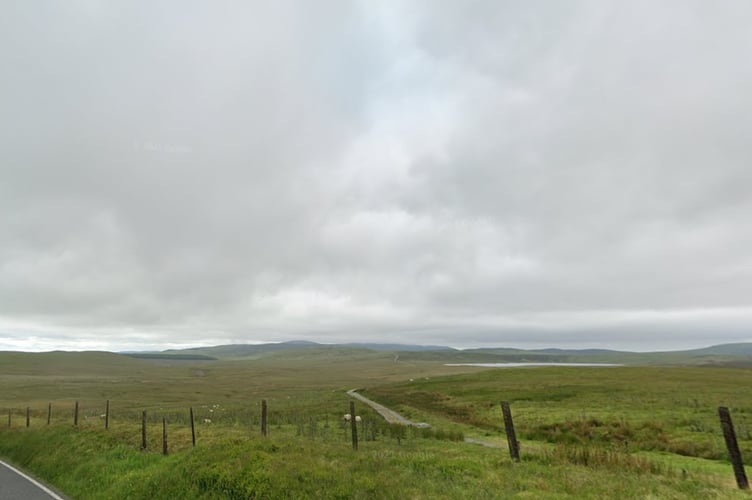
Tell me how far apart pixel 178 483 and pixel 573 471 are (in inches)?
445

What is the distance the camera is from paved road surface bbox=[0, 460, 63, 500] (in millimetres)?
15852

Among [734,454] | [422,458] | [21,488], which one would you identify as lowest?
[21,488]

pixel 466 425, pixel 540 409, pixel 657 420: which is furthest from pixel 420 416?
pixel 657 420

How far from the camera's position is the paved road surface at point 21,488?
624 inches

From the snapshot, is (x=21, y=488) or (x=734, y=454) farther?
(x=21, y=488)

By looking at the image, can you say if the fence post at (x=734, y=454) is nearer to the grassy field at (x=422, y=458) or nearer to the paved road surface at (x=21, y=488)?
the grassy field at (x=422, y=458)

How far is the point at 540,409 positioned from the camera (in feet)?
132

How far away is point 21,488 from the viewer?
17.3 m

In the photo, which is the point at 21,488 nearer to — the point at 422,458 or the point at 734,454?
the point at 422,458

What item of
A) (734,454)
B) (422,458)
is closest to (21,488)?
(422,458)

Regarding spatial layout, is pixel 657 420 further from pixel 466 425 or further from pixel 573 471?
pixel 573 471

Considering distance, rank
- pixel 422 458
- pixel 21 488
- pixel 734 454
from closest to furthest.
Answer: pixel 734 454, pixel 422 458, pixel 21 488

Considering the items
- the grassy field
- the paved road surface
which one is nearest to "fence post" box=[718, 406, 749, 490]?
the grassy field

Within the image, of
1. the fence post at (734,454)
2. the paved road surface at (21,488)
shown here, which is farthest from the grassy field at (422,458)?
the paved road surface at (21,488)
